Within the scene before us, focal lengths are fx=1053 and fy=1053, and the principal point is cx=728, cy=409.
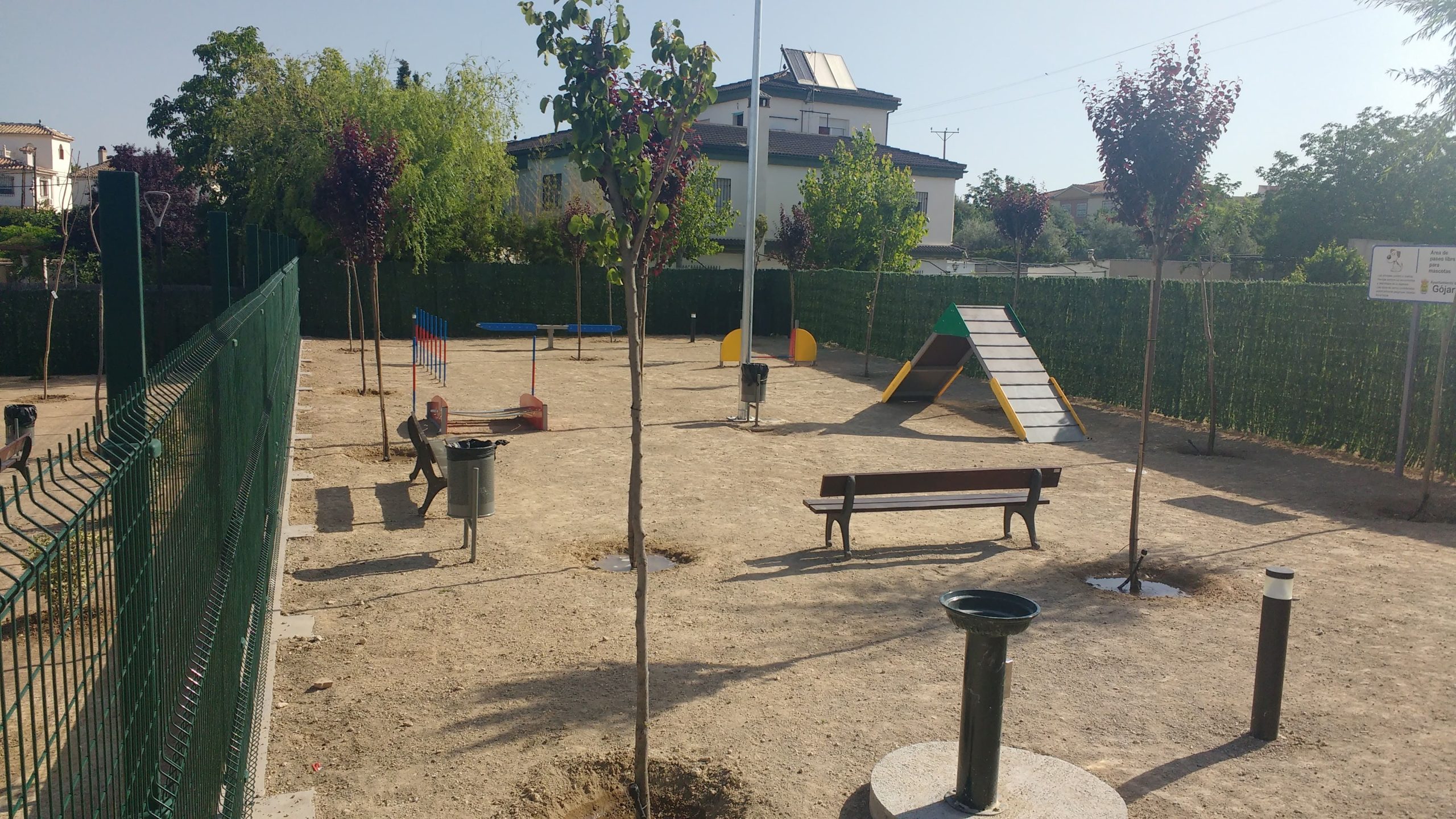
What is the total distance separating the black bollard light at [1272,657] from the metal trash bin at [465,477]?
5454 millimetres

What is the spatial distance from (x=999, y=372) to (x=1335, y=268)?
24.0 meters

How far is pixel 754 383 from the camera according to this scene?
49.3 feet

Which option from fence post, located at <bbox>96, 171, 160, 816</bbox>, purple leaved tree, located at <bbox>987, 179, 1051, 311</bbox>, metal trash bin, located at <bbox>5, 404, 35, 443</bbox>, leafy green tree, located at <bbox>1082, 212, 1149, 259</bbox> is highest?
leafy green tree, located at <bbox>1082, 212, 1149, 259</bbox>

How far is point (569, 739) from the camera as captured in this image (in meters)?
5.13

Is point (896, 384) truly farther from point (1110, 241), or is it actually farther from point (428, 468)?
point (1110, 241)

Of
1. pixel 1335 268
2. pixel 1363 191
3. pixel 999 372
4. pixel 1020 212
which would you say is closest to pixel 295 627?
pixel 999 372

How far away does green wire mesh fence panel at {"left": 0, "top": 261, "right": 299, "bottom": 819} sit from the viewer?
5.11ft

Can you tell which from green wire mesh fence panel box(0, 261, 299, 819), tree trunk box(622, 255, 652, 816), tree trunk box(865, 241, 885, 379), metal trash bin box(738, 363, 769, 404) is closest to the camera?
green wire mesh fence panel box(0, 261, 299, 819)

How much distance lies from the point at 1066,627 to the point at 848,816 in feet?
9.61

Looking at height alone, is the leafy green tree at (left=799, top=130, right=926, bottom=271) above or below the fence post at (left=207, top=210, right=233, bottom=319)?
above

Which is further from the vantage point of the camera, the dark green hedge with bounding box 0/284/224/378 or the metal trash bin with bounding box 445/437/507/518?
the dark green hedge with bounding box 0/284/224/378

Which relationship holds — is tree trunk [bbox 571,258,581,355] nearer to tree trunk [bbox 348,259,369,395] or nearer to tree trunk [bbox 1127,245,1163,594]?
tree trunk [bbox 348,259,369,395]

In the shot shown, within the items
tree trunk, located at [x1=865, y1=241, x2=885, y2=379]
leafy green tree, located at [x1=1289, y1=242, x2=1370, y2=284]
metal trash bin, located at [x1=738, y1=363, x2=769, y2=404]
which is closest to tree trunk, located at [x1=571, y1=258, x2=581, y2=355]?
tree trunk, located at [x1=865, y1=241, x2=885, y2=379]

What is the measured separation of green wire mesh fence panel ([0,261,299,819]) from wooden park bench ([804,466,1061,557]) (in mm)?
4555
